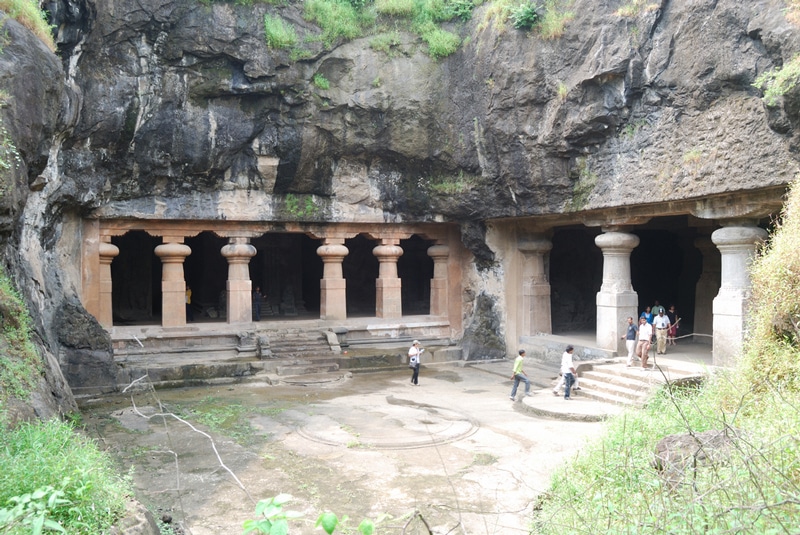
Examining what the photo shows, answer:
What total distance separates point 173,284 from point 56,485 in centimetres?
1049

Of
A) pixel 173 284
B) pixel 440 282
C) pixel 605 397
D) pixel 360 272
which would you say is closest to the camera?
pixel 605 397

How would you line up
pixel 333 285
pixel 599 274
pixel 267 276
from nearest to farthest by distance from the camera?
pixel 333 285, pixel 599 274, pixel 267 276

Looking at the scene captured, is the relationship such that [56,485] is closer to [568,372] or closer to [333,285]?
[568,372]

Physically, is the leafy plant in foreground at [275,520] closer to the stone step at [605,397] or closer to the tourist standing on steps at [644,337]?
the stone step at [605,397]

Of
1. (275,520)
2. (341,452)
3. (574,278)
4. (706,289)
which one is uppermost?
(574,278)

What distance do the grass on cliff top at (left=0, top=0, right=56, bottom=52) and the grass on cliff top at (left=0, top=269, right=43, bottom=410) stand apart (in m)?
3.41

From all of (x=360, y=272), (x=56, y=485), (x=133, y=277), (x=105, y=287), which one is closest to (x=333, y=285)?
(x=105, y=287)

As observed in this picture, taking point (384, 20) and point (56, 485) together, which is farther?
point (384, 20)

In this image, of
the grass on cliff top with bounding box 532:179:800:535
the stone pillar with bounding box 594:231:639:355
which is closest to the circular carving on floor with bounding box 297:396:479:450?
the grass on cliff top with bounding box 532:179:800:535

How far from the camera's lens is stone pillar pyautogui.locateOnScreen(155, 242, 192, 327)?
1409 centimetres

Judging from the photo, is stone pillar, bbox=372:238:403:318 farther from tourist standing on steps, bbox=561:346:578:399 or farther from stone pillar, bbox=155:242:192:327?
tourist standing on steps, bbox=561:346:578:399

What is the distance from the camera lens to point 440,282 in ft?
54.0

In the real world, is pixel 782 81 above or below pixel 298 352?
above

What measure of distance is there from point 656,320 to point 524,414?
397cm
